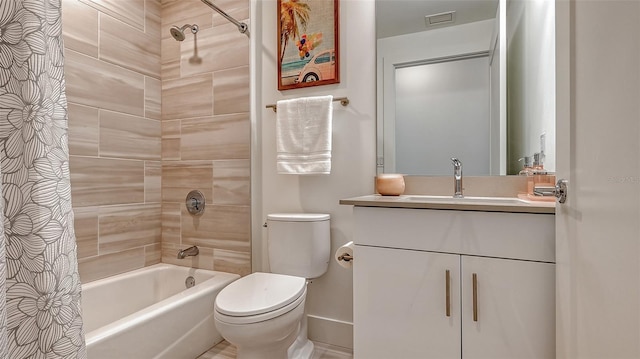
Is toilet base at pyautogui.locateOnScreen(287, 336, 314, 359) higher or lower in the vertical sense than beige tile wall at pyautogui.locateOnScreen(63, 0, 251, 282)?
lower

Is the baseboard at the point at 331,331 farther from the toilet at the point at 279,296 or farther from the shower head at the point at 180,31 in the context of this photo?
the shower head at the point at 180,31

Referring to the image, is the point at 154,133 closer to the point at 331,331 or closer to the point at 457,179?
the point at 331,331

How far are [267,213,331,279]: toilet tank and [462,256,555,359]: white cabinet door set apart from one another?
0.79 m

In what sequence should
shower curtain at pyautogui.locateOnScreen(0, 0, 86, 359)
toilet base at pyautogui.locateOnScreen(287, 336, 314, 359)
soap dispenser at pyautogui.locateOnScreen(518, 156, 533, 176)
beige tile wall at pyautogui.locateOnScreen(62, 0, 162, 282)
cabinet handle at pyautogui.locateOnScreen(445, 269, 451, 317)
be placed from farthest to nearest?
beige tile wall at pyautogui.locateOnScreen(62, 0, 162, 282) < toilet base at pyautogui.locateOnScreen(287, 336, 314, 359) < soap dispenser at pyautogui.locateOnScreen(518, 156, 533, 176) < cabinet handle at pyautogui.locateOnScreen(445, 269, 451, 317) < shower curtain at pyautogui.locateOnScreen(0, 0, 86, 359)

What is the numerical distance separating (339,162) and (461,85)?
759 mm

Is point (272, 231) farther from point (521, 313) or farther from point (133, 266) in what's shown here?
point (521, 313)

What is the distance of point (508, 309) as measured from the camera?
1.15 meters

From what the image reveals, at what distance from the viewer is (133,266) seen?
84.0 inches

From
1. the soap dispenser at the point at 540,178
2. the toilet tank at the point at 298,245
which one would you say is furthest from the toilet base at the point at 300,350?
the soap dispenser at the point at 540,178

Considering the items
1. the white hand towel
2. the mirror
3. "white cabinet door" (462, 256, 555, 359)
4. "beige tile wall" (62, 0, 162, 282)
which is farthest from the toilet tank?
"beige tile wall" (62, 0, 162, 282)

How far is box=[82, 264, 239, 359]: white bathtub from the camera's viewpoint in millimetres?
1392

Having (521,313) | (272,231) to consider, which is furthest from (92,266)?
(521,313)

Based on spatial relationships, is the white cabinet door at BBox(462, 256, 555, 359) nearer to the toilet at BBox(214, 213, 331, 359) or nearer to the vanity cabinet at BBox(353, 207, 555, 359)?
the vanity cabinet at BBox(353, 207, 555, 359)

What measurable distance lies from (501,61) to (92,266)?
246 centimetres
